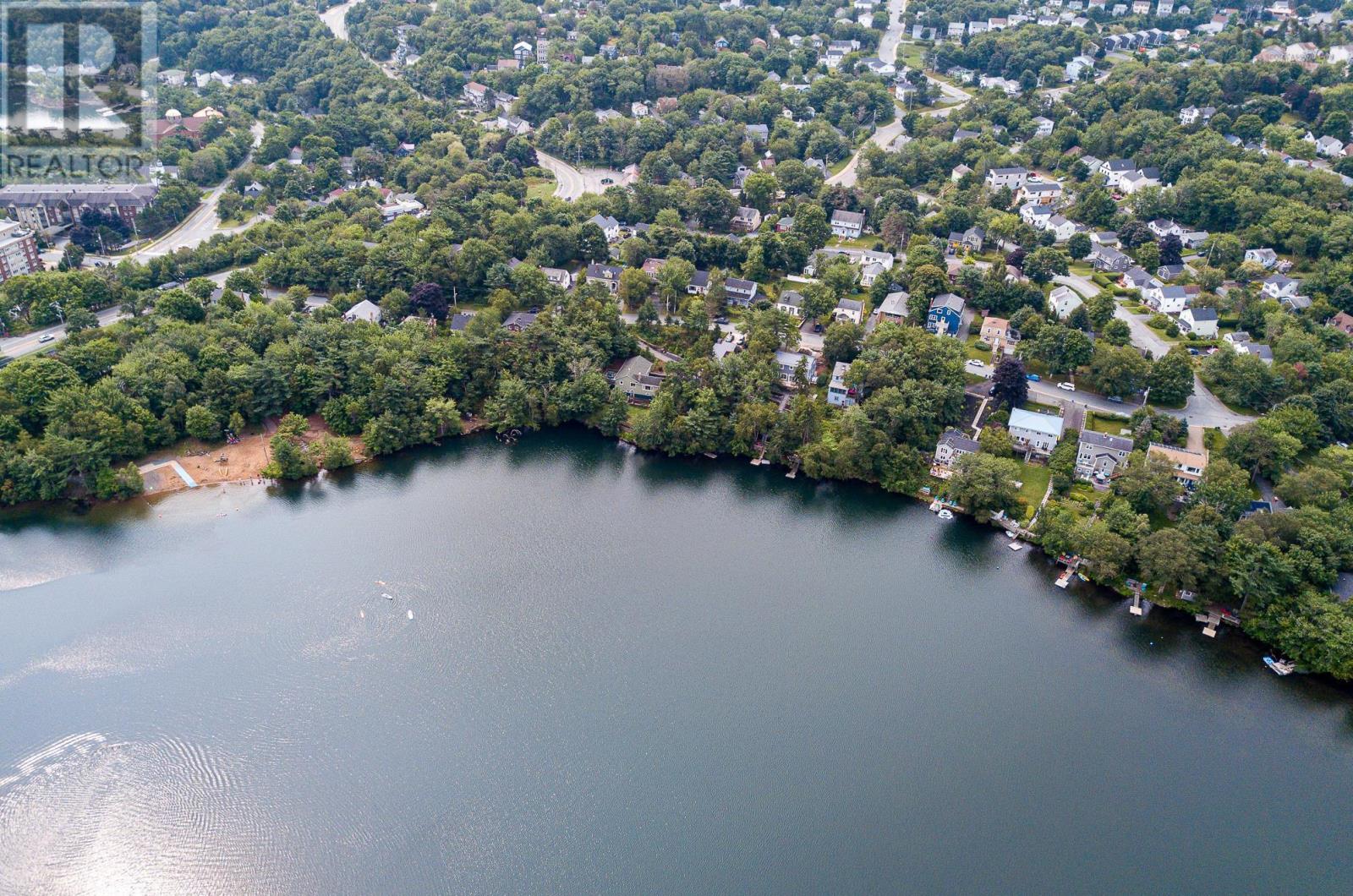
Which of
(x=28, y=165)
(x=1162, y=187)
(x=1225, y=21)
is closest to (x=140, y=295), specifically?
(x=28, y=165)

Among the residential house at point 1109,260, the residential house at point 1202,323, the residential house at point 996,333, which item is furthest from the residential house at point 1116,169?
the residential house at point 996,333

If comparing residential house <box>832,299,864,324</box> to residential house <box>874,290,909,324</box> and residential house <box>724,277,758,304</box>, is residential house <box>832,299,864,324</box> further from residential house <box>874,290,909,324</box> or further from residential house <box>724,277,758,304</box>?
residential house <box>724,277,758,304</box>

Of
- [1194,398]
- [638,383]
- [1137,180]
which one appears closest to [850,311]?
[638,383]

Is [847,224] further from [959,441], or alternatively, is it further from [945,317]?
[959,441]

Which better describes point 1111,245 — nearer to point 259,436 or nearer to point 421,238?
point 421,238

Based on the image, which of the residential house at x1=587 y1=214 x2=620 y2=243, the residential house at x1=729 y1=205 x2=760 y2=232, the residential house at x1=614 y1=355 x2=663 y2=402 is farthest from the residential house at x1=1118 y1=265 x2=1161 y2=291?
the residential house at x1=587 y1=214 x2=620 y2=243
